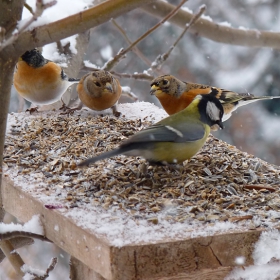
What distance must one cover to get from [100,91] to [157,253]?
204cm

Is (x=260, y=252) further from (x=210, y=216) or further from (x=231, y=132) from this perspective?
(x=231, y=132)

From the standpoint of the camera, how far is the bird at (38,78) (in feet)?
12.5

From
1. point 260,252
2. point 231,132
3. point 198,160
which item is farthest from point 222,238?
point 231,132

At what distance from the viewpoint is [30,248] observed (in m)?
6.06

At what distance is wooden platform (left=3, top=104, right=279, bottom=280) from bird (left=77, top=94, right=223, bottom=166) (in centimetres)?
25

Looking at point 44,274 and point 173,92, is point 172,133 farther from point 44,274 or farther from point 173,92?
point 173,92

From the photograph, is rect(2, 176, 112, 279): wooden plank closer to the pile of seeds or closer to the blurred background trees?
the pile of seeds

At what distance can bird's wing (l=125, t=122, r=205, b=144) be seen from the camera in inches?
94.3

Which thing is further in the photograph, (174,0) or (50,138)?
(174,0)

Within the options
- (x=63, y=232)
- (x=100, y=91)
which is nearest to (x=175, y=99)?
(x=100, y=91)

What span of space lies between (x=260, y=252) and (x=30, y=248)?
4583 mm

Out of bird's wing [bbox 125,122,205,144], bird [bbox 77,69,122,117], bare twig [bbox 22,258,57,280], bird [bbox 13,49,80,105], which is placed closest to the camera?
bare twig [bbox 22,258,57,280]

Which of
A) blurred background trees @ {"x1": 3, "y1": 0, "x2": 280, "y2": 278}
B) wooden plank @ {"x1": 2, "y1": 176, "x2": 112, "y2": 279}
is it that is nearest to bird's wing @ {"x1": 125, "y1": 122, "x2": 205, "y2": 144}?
wooden plank @ {"x1": 2, "y1": 176, "x2": 112, "y2": 279}

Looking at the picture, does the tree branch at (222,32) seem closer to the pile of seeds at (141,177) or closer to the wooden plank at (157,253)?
the pile of seeds at (141,177)
